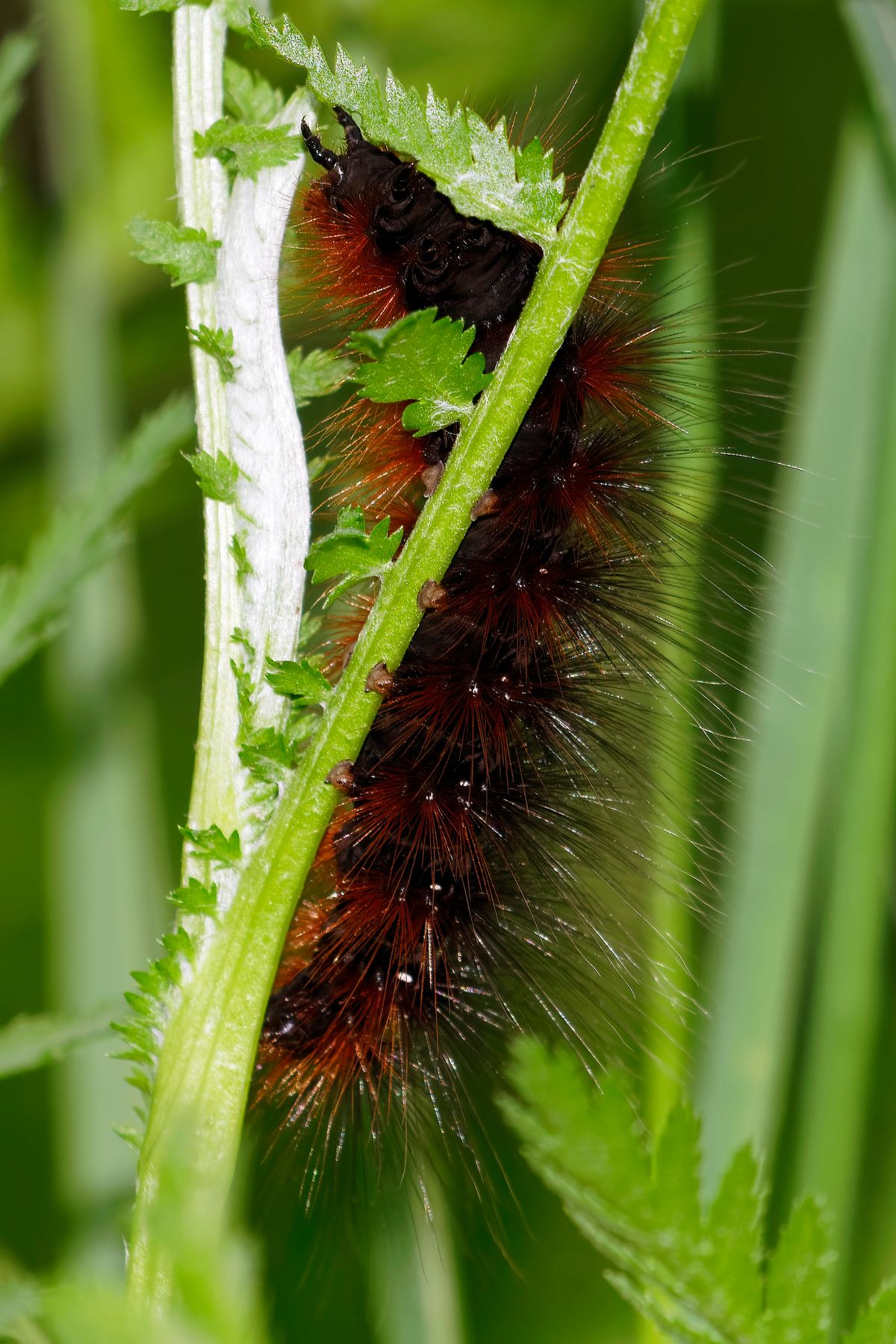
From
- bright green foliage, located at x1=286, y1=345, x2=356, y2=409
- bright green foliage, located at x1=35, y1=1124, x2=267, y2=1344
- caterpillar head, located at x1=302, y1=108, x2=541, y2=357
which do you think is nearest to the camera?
bright green foliage, located at x1=35, y1=1124, x2=267, y2=1344

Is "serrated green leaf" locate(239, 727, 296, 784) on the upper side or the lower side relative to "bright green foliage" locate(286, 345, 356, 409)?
lower

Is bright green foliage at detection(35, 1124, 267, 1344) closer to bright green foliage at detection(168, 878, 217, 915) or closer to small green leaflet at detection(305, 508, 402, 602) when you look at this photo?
bright green foliage at detection(168, 878, 217, 915)

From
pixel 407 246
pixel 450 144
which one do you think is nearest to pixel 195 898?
pixel 450 144

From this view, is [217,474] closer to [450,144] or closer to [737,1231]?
[450,144]

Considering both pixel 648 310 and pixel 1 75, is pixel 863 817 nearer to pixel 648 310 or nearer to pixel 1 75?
pixel 648 310

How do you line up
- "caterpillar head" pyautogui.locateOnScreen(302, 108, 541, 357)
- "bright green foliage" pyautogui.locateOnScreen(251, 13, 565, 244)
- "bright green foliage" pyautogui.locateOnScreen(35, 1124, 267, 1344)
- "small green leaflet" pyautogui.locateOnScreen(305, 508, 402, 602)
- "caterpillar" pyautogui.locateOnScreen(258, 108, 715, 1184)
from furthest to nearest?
"caterpillar" pyautogui.locateOnScreen(258, 108, 715, 1184), "caterpillar head" pyautogui.locateOnScreen(302, 108, 541, 357), "small green leaflet" pyautogui.locateOnScreen(305, 508, 402, 602), "bright green foliage" pyautogui.locateOnScreen(251, 13, 565, 244), "bright green foliage" pyautogui.locateOnScreen(35, 1124, 267, 1344)

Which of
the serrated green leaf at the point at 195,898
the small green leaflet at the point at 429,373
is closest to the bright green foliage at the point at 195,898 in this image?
the serrated green leaf at the point at 195,898

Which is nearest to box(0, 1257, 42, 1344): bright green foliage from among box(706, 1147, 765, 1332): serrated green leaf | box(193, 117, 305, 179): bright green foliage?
box(706, 1147, 765, 1332): serrated green leaf
